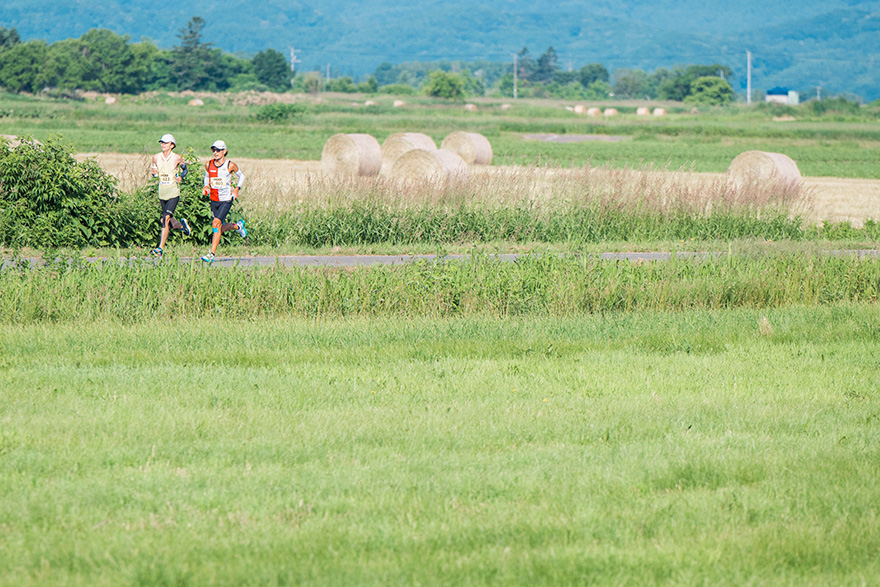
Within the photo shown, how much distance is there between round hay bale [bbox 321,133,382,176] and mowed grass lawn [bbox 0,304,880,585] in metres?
22.9

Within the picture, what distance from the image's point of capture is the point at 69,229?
16797mm

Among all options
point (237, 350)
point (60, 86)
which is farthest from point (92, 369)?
point (60, 86)

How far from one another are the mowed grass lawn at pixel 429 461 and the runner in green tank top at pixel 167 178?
5.72m

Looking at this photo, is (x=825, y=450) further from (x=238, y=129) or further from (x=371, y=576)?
(x=238, y=129)

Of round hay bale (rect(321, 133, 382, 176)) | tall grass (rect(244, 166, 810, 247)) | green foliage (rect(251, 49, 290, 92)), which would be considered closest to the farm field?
tall grass (rect(244, 166, 810, 247))

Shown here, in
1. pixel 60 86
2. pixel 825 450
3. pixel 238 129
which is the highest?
pixel 60 86

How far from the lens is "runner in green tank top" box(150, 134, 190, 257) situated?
16.0 meters

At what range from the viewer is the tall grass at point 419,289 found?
11766mm

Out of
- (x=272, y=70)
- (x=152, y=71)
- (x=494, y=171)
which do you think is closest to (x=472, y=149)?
(x=494, y=171)

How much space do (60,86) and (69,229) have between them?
125 m

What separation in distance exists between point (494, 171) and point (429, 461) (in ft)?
53.7

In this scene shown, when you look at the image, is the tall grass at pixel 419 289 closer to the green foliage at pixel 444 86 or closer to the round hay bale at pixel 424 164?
the round hay bale at pixel 424 164

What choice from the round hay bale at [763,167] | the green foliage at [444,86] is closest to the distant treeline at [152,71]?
the green foliage at [444,86]

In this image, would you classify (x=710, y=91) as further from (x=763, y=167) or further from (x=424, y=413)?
(x=424, y=413)
